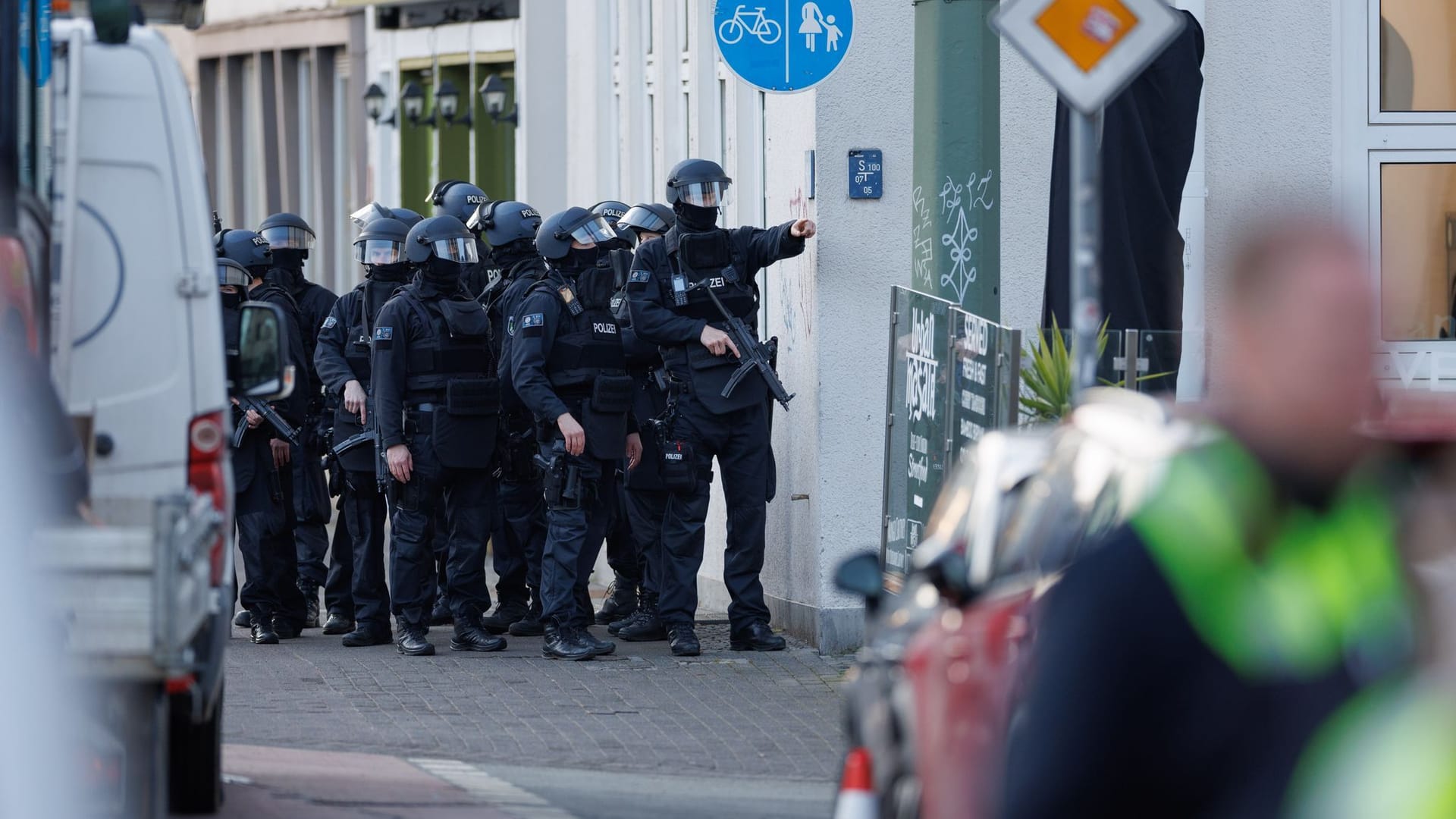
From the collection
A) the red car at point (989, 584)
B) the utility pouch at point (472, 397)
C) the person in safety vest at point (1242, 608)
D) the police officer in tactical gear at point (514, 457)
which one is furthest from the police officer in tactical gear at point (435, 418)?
the person in safety vest at point (1242, 608)

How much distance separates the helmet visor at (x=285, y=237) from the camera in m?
12.1

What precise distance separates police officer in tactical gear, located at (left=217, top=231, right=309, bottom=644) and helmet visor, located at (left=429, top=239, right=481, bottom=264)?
1.15 metres

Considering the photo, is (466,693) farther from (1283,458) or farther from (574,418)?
(1283,458)

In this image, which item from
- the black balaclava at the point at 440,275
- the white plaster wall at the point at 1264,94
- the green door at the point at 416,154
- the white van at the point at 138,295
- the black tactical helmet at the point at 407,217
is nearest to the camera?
the white van at the point at 138,295

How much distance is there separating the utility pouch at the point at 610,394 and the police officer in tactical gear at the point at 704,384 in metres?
0.25

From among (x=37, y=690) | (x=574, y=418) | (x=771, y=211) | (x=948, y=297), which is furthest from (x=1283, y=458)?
(x=771, y=211)

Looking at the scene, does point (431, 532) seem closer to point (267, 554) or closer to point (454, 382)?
point (454, 382)

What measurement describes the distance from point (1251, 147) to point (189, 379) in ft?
22.4

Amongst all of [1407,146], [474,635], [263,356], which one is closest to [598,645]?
[474,635]

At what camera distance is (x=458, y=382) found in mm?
10805

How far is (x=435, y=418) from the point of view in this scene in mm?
10805

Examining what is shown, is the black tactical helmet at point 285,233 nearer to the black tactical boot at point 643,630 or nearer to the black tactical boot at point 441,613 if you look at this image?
the black tactical boot at point 441,613

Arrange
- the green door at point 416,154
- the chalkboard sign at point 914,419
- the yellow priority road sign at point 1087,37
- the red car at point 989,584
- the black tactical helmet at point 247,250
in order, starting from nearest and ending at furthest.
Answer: the red car at point 989,584 → the yellow priority road sign at point 1087,37 → the chalkboard sign at point 914,419 → the black tactical helmet at point 247,250 → the green door at point 416,154

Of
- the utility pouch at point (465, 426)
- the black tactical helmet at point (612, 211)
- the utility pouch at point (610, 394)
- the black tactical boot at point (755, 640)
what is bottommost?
the black tactical boot at point (755, 640)
